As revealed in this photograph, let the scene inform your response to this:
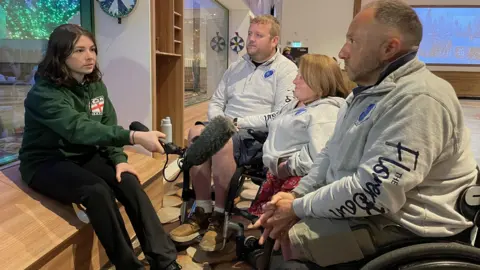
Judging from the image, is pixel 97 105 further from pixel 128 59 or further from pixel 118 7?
pixel 118 7

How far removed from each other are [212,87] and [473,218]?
6.17m

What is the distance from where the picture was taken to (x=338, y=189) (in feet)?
3.47

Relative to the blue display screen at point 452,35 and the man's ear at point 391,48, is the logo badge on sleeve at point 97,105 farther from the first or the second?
the blue display screen at point 452,35

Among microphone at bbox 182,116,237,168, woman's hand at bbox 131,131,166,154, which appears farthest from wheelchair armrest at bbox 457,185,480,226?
woman's hand at bbox 131,131,166,154

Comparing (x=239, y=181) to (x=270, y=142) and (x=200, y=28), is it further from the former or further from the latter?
(x=200, y=28)

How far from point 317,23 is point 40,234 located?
445 inches

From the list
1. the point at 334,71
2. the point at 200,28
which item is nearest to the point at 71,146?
the point at 334,71

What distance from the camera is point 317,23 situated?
11727 mm

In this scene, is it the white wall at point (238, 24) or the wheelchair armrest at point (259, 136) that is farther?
the white wall at point (238, 24)

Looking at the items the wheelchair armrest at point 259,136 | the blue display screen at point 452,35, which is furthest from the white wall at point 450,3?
the wheelchair armrest at point 259,136

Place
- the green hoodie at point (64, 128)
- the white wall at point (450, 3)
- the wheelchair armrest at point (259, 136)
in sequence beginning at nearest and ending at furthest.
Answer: the green hoodie at point (64, 128), the wheelchair armrest at point (259, 136), the white wall at point (450, 3)

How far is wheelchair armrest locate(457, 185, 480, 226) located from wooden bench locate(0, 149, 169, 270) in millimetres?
1387

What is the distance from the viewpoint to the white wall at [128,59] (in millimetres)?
2879

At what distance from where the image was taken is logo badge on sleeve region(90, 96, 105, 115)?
1930 millimetres
